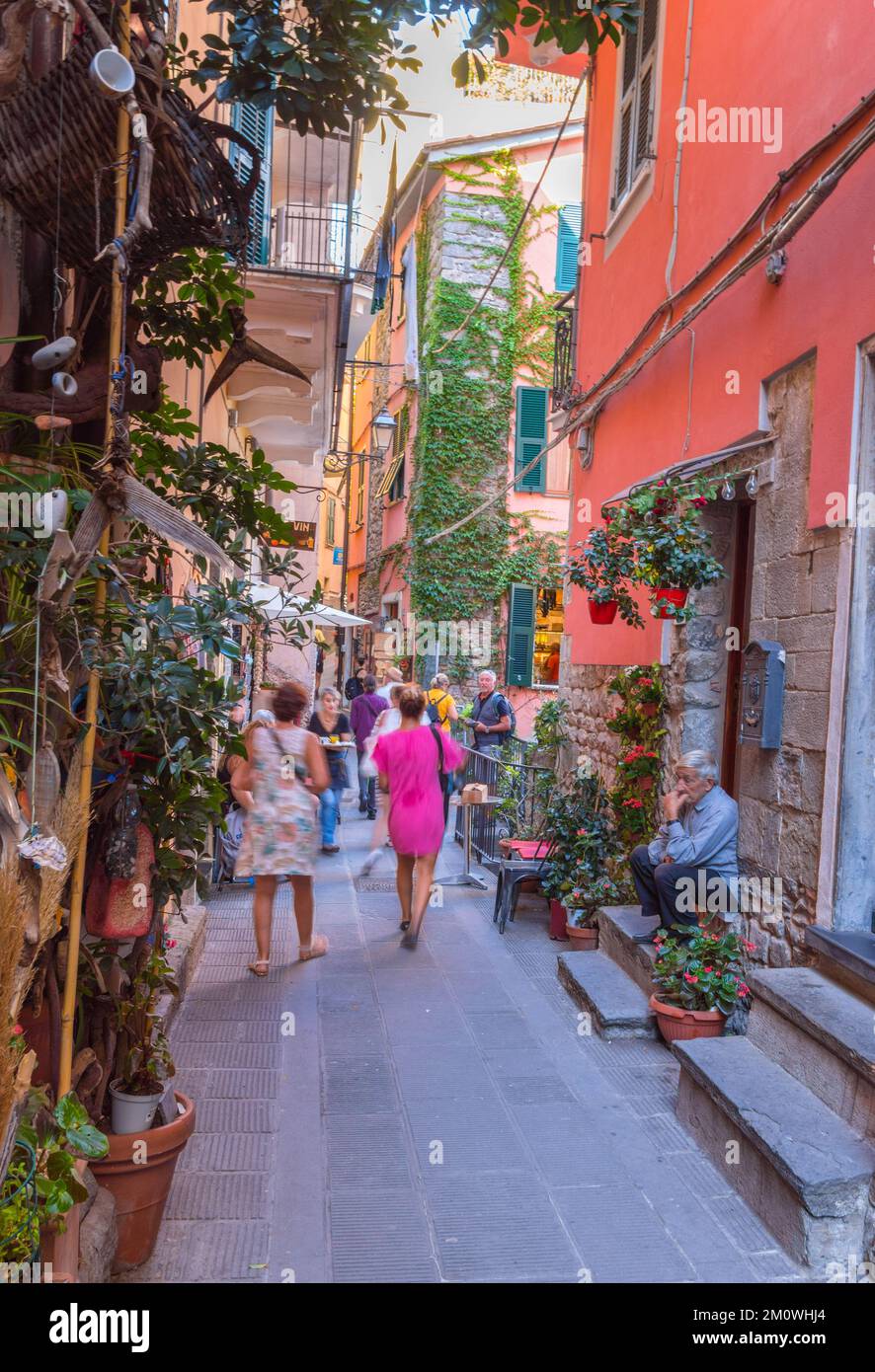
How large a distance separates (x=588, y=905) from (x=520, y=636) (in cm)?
1113

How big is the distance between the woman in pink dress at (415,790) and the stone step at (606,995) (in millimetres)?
1088

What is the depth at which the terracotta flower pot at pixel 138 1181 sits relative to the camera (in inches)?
126

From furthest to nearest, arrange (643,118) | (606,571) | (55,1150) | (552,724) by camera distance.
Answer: (552,724)
(643,118)
(606,571)
(55,1150)

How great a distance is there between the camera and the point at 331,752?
10375mm

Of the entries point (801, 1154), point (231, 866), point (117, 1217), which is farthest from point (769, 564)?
point (231, 866)

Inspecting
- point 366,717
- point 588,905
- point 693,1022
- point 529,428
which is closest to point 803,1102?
point 693,1022

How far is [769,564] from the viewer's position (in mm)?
5328

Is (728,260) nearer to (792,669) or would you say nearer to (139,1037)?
(792,669)

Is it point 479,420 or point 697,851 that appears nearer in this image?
point 697,851

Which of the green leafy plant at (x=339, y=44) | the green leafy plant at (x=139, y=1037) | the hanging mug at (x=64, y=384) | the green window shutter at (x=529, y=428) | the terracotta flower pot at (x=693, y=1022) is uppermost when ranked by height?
the green window shutter at (x=529, y=428)

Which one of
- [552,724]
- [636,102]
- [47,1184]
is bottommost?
[47,1184]

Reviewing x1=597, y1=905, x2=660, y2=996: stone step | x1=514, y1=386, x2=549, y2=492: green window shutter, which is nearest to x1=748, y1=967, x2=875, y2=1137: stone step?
x1=597, y1=905, x2=660, y2=996: stone step

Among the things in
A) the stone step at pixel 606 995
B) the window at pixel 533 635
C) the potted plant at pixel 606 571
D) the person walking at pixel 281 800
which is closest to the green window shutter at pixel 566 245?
the window at pixel 533 635

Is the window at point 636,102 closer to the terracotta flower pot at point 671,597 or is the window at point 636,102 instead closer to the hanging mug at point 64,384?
the terracotta flower pot at point 671,597
